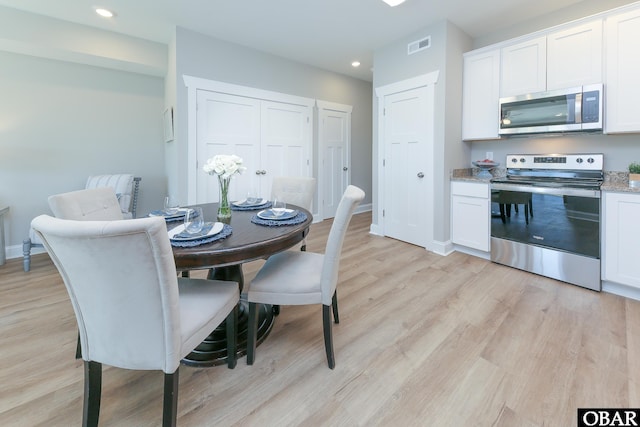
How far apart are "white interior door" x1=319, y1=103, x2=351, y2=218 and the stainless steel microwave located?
280 centimetres

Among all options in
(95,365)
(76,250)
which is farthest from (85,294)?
(95,365)

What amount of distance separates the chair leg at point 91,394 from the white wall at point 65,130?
11.6 feet

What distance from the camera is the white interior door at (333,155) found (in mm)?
5133

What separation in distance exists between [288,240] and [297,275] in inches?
9.1

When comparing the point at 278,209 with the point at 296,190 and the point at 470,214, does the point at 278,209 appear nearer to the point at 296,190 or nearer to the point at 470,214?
the point at 296,190

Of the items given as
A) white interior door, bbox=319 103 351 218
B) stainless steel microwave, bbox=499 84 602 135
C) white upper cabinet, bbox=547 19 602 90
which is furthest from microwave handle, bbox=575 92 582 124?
white interior door, bbox=319 103 351 218

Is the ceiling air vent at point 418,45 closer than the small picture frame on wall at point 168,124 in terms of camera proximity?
Yes

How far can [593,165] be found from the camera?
8.96 ft

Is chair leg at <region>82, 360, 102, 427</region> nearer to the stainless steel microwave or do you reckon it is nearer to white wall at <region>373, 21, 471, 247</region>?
white wall at <region>373, 21, 471, 247</region>

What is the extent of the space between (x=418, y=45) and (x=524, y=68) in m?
1.20

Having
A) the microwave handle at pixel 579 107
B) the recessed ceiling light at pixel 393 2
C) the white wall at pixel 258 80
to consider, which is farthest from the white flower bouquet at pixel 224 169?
the microwave handle at pixel 579 107

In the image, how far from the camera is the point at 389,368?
1.55 metres

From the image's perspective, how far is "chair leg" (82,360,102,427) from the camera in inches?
43.3

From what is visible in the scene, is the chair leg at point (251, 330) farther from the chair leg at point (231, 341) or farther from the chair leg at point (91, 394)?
the chair leg at point (91, 394)
